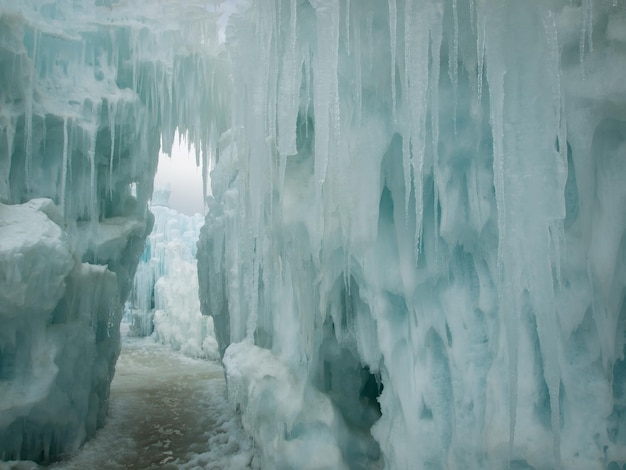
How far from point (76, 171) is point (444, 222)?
34.0ft

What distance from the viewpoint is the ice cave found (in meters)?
3.76

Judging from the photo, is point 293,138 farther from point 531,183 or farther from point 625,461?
point 625,461

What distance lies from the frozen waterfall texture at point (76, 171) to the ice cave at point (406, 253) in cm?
6

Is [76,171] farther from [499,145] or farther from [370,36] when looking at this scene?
[499,145]

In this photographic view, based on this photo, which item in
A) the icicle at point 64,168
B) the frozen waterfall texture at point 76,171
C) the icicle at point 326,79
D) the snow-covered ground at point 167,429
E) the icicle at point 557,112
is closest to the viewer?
the icicle at point 557,112

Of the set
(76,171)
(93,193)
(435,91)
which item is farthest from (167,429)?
(435,91)

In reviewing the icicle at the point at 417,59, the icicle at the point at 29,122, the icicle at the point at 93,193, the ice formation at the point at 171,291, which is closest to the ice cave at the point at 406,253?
the icicle at the point at 417,59

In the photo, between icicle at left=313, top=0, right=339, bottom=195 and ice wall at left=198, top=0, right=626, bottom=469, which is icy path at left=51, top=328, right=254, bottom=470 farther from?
icicle at left=313, top=0, right=339, bottom=195

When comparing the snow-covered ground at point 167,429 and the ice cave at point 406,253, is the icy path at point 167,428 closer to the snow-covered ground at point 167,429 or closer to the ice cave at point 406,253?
the snow-covered ground at point 167,429

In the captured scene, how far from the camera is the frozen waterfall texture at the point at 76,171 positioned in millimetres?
7250

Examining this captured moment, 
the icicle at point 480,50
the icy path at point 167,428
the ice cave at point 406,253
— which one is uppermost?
the icicle at point 480,50

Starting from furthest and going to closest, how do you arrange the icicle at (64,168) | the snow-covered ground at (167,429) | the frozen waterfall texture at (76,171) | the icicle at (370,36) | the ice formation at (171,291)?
the ice formation at (171,291), the icicle at (64,168), the snow-covered ground at (167,429), the frozen waterfall texture at (76,171), the icicle at (370,36)

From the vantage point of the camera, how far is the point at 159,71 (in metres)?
12.2

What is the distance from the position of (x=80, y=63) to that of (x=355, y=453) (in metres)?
11.0
